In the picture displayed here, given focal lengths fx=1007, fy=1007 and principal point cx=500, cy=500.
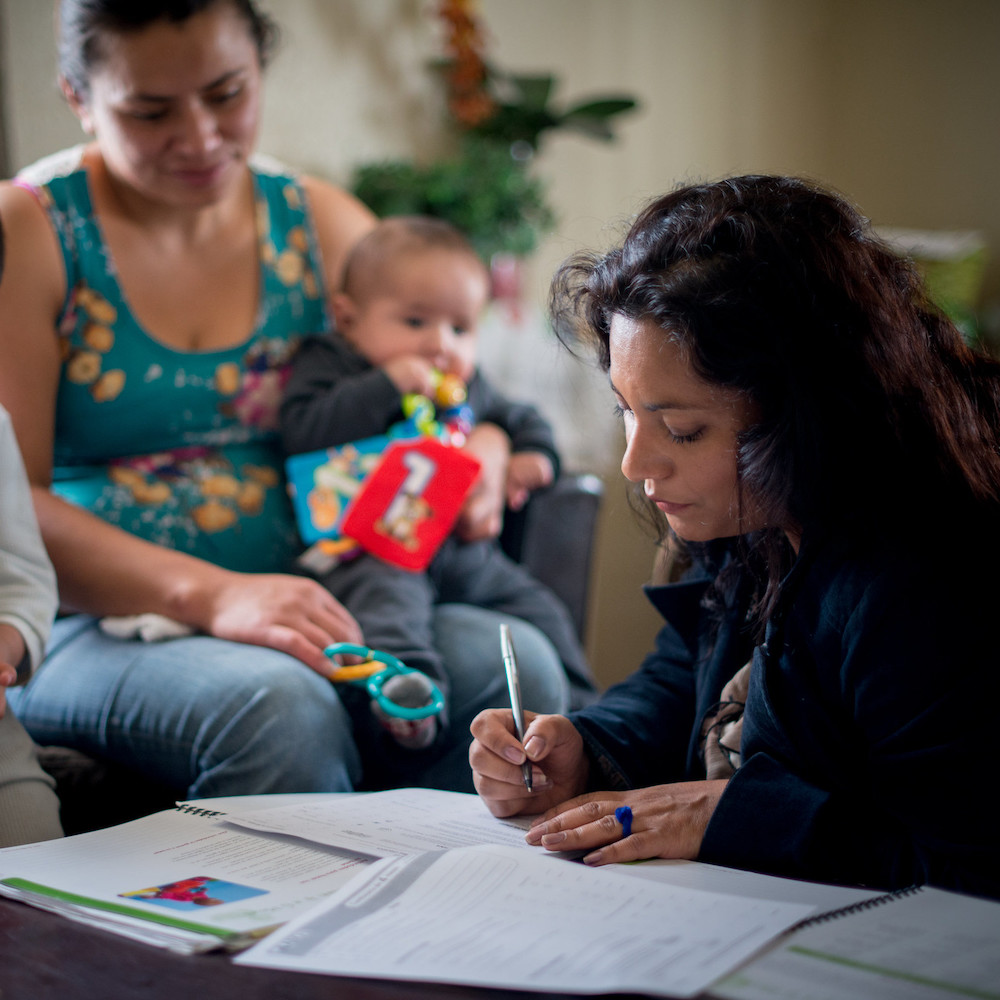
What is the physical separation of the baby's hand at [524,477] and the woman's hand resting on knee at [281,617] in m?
0.45

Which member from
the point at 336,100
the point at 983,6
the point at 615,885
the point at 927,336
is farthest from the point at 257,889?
the point at 983,6

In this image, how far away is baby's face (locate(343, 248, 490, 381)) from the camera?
5.25 ft

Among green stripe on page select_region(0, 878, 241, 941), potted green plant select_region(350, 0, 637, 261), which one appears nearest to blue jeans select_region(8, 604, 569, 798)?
green stripe on page select_region(0, 878, 241, 941)

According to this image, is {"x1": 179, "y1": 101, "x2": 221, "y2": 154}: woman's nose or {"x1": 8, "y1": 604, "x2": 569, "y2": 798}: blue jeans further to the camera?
{"x1": 179, "y1": 101, "x2": 221, "y2": 154}: woman's nose

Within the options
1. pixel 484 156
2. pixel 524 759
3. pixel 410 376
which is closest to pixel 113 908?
pixel 524 759

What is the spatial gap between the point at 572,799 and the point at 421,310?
987 millimetres

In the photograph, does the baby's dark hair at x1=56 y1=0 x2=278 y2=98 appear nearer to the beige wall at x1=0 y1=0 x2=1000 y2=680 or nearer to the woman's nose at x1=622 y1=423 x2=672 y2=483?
the woman's nose at x1=622 y1=423 x2=672 y2=483

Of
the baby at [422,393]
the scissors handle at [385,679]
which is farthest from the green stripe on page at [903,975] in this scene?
the baby at [422,393]

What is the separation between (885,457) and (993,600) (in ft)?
0.45

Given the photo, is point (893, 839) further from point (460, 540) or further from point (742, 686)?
point (460, 540)

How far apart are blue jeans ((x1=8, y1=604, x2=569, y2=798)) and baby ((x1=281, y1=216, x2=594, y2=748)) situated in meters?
0.24

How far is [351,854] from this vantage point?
2.45 ft

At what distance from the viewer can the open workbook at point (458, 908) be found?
1.74 feet

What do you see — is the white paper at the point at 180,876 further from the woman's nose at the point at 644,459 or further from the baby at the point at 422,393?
the baby at the point at 422,393
